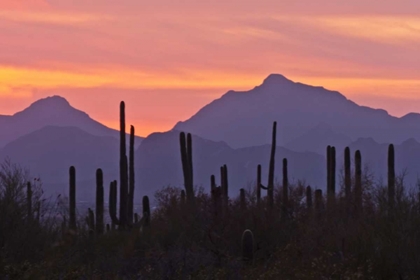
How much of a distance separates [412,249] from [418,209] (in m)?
1.90

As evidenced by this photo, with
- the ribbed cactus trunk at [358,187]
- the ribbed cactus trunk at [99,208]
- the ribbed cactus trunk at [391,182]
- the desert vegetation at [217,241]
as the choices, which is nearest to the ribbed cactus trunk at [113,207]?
the ribbed cactus trunk at [99,208]

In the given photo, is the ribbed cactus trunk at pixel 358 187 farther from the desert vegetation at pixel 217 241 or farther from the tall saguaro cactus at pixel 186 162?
the tall saguaro cactus at pixel 186 162

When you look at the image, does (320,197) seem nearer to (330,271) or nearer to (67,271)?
(330,271)

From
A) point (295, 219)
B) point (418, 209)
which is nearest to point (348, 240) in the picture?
point (418, 209)

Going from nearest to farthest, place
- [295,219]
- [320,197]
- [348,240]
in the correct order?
[348,240] → [295,219] → [320,197]

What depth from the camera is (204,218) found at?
2342 centimetres

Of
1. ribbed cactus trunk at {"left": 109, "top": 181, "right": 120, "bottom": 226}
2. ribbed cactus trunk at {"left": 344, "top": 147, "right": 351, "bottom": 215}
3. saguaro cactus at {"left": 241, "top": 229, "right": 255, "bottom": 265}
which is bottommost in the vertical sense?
saguaro cactus at {"left": 241, "top": 229, "right": 255, "bottom": 265}

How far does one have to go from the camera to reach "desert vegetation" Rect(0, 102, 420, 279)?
55.2 ft

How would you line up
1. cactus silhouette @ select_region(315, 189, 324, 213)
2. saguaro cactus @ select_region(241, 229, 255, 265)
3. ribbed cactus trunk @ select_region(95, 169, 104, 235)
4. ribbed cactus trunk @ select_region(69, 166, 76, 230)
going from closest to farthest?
1. saguaro cactus @ select_region(241, 229, 255, 265)
2. ribbed cactus trunk @ select_region(69, 166, 76, 230)
3. cactus silhouette @ select_region(315, 189, 324, 213)
4. ribbed cactus trunk @ select_region(95, 169, 104, 235)

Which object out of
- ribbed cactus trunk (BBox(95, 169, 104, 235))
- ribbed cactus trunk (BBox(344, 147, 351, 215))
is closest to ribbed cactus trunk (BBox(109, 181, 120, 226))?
ribbed cactus trunk (BBox(95, 169, 104, 235))

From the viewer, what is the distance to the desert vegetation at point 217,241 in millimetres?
16812

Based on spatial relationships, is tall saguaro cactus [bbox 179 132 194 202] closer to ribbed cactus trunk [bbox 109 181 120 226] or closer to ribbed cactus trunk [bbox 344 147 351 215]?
ribbed cactus trunk [bbox 109 181 120 226]

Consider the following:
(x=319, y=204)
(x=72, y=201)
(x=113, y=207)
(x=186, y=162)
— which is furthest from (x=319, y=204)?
(x=113, y=207)

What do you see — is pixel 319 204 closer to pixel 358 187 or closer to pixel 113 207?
pixel 358 187
